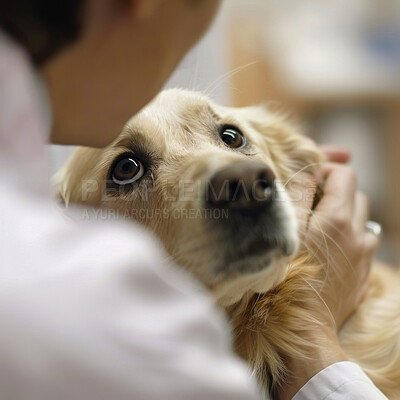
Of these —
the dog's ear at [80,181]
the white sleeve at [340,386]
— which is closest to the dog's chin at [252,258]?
the white sleeve at [340,386]

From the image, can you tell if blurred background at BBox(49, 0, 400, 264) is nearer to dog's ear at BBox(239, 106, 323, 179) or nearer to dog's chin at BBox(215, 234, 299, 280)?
dog's ear at BBox(239, 106, 323, 179)

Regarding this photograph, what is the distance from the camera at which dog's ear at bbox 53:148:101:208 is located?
0.99 m

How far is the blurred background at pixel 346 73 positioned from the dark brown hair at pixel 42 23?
2.68 meters

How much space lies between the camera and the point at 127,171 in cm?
96

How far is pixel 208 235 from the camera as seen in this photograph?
769 mm

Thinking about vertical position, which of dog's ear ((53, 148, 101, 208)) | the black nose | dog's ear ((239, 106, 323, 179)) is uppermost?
the black nose

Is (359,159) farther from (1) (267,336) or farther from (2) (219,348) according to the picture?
(2) (219,348)

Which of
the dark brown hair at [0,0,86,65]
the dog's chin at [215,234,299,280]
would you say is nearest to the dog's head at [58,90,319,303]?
the dog's chin at [215,234,299,280]

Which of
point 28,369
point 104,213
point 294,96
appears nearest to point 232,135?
point 104,213

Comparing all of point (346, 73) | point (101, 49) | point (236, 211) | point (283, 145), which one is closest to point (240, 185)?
point (236, 211)

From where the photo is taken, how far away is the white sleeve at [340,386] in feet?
2.61

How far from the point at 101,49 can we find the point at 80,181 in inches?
18.7

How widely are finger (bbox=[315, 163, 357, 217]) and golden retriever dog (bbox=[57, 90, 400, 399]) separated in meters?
0.04

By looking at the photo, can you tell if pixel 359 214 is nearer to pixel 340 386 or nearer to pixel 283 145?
pixel 283 145
